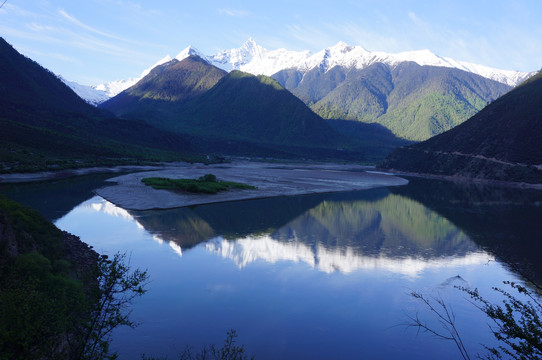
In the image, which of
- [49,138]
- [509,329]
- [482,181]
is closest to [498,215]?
[509,329]

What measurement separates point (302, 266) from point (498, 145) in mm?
113723

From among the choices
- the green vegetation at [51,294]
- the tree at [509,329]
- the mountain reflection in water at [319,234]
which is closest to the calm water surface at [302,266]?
the mountain reflection in water at [319,234]

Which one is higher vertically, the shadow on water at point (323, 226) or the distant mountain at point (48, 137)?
the distant mountain at point (48, 137)

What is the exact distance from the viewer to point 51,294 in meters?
16.6

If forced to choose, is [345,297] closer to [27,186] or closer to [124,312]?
[124,312]

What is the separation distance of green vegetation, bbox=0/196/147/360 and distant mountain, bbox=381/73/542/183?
118729 millimetres

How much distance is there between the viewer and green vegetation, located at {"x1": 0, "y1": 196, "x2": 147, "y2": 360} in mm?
11195

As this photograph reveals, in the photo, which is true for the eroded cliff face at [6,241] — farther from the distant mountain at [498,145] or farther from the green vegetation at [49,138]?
the distant mountain at [498,145]

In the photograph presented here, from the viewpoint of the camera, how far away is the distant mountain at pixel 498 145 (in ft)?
359

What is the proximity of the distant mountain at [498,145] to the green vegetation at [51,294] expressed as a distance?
118729mm

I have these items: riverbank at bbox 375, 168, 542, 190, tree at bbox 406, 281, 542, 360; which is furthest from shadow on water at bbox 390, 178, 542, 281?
riverbank at bbox 375, 168, 542, 190

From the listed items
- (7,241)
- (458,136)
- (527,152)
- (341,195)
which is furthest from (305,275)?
(458,136)

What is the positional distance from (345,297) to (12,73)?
240 m

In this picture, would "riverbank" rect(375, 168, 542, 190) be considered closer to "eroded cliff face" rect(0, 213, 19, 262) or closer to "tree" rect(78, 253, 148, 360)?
"tree" rect(78, 253, 148, 360)
